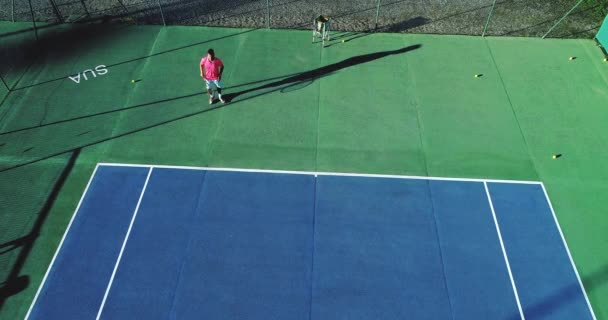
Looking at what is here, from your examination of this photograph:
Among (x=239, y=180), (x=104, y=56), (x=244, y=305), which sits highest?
(x=104, y=56)

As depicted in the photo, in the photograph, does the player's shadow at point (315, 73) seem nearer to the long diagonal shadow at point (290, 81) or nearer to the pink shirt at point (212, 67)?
the long diagonal shadow at point (290, 81)

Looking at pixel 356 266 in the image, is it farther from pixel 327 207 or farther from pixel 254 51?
pixel 254 51

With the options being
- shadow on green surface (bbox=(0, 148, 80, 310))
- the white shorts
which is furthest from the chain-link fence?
shadow on green surface (bbox=(0, 148, 80, 310))

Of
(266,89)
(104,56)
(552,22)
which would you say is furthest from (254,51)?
(552,22)

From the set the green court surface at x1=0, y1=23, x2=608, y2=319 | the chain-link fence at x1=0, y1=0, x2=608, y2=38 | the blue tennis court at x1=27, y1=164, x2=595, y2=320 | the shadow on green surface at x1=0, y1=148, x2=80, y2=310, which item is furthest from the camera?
the chain-link fence at x1=0, y1=0, x2=608, y2=38

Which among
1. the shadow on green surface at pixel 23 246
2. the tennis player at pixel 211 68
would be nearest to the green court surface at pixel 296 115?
the shadow on green surface at pixel 23 246

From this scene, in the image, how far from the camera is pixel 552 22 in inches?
686

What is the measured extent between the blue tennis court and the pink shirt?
2930 mm

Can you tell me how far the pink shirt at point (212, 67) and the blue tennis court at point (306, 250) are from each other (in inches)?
115

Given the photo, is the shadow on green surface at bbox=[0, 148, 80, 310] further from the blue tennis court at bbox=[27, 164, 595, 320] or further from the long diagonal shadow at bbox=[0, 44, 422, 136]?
the long diagonal shadow at bbox=[0, 44, 422, 136]

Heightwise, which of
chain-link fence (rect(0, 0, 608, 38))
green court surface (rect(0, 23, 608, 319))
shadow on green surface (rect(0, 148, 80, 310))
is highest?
chain-link fence (rect(0, 0, 608, 38))

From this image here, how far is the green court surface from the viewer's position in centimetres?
1174

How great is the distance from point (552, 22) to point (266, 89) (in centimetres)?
1187

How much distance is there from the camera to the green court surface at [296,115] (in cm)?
1174
